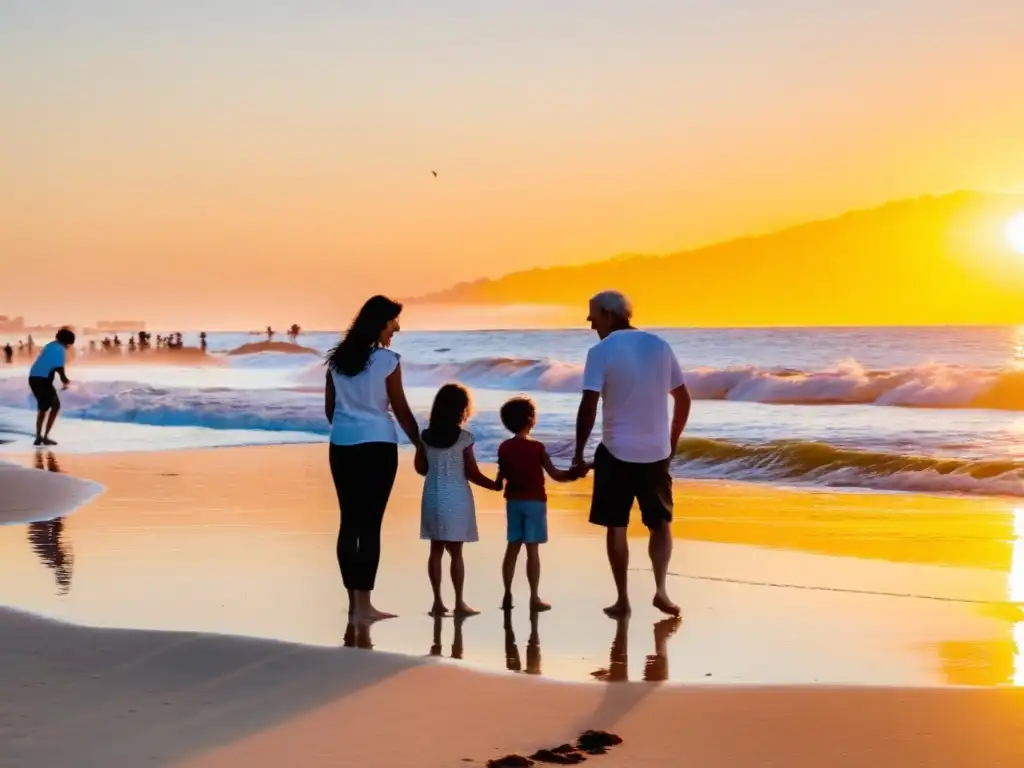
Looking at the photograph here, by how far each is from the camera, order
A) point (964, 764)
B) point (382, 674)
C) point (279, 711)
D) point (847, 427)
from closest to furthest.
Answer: point (964, 764) → point (279, 711) → point (382, 674) → point (847, 427)

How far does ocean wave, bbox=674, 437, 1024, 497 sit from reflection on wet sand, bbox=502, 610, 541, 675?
7975 millimetres

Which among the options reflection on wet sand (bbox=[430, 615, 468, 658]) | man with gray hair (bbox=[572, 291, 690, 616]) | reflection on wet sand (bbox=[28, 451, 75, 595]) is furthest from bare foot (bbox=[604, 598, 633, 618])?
reflection on wet sand (bbox=[28, 451, 75, 595])

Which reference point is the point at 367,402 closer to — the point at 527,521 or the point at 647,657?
the point at 527,521

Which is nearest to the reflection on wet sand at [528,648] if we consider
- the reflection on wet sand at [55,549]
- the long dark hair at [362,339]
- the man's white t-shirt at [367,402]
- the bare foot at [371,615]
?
the bare foot at [371,615]

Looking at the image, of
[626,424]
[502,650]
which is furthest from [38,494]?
[502,650]

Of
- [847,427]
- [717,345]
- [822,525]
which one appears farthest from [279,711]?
[717,345]

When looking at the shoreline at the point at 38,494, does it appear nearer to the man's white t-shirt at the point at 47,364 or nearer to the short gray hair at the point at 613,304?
the man's white t-shirt at the point at 47,364

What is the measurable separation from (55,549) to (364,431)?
11.7 feet

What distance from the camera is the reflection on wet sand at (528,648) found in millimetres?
6168

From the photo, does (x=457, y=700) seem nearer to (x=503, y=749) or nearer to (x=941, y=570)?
(x=503, y=749)

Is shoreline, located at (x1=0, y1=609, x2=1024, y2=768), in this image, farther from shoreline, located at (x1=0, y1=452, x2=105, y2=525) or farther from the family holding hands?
shoreline, located at (x1=0, y1=452, x2=105, y2=525)

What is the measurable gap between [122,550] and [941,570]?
554cm

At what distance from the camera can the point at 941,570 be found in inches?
351

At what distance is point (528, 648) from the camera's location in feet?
21.6
